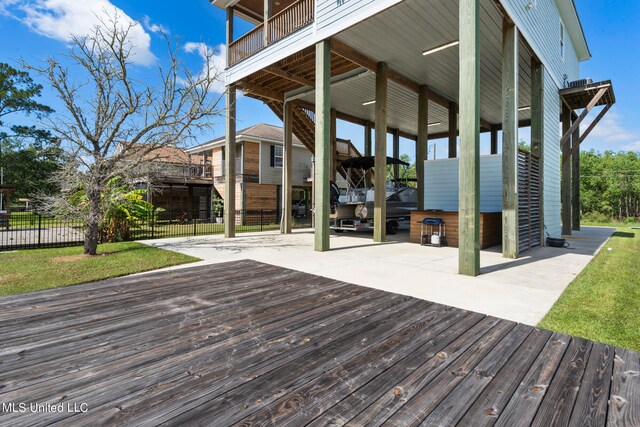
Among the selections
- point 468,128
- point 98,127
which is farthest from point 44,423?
point 98,127

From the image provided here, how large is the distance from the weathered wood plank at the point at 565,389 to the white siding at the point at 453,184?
709 centimetres

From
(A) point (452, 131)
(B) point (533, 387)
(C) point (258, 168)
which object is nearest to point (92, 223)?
(B) point (533, 387)

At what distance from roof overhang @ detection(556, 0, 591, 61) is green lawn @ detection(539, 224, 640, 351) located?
955cm

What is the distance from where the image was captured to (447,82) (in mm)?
10734

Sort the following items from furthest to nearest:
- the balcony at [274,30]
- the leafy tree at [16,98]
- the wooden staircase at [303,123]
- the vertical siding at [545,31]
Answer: the leafy tree at [16,98] < the wooden staircase at [303,123] < the balcony at [274,30] < the vertical siding at [545,31]

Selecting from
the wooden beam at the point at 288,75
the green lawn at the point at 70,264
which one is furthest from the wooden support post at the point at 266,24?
the green lawn at the point at 70,264

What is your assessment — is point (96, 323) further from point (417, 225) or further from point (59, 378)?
point (417, 225)

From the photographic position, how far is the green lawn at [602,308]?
2633 mm

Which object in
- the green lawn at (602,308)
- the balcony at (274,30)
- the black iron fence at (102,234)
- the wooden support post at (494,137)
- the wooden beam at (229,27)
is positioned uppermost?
the wooden beam at (229,27)

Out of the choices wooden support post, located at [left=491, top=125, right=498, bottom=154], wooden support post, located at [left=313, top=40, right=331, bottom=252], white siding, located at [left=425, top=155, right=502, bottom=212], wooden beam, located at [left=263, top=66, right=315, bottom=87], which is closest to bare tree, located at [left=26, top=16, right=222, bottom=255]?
wooden beam, located at [left=263, top=66, right=315, bottom=87]

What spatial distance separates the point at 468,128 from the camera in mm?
4910

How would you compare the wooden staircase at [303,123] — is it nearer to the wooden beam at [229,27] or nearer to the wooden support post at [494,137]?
the wooden beam at [229,27]

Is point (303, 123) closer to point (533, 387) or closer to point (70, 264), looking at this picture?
point (70, 264)

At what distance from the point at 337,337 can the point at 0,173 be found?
34645 millimetres
